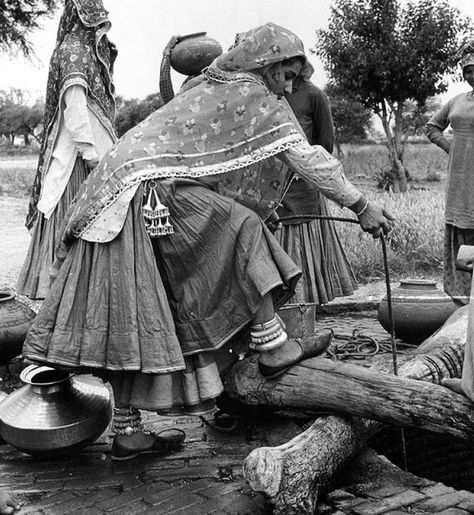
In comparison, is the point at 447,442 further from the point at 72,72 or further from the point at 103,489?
the point at 72,72

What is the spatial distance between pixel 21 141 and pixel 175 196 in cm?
3324

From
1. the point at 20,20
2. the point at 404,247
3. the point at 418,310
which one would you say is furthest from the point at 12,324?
the point at 20,20

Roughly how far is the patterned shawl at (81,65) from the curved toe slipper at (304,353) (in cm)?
253

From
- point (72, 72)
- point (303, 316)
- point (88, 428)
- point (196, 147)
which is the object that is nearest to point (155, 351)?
point (88, 428)

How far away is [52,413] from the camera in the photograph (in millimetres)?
3670

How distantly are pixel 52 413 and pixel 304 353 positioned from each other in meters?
1.25

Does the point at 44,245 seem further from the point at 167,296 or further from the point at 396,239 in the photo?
the point at 396,239

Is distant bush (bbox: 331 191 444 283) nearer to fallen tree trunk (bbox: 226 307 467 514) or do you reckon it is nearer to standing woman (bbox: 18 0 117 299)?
standing woman (bbox: 18 0 117 299)

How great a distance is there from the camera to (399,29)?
20.6 m

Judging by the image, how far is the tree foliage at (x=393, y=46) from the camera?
65.9 ft

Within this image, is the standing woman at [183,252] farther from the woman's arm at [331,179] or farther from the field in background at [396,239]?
the field in background at [396,239]

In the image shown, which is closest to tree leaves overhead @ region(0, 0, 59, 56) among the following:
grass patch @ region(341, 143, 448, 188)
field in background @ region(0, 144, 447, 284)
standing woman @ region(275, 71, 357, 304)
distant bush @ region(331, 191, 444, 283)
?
field in background @ region(0, 144, 447, 284)

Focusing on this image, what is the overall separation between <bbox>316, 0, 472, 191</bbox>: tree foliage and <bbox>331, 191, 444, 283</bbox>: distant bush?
1101cm

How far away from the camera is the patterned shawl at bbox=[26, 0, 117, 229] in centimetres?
524
